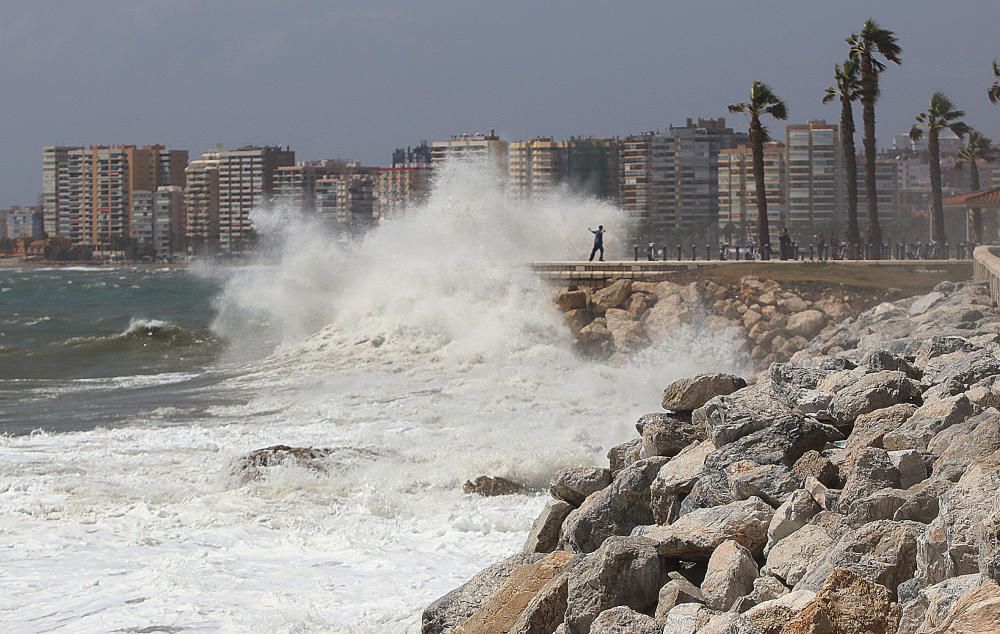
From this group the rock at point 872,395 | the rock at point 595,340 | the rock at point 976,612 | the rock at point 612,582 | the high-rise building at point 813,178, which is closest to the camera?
the rock at point 976,612

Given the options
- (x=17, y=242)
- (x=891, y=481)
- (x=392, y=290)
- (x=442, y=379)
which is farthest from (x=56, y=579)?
(x=17, y=242)

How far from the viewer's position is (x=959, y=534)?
4641 millimetres

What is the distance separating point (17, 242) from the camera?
579ft

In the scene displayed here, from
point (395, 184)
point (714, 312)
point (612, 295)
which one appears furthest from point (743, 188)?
point (714, 312)

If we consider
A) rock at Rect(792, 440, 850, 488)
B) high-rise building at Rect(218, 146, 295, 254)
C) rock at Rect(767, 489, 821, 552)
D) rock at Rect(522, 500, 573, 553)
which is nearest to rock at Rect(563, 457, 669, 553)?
rock at Rect(522, 500, 573, 553)

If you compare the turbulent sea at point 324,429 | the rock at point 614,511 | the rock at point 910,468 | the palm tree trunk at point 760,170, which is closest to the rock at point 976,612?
the rock at point 910,468

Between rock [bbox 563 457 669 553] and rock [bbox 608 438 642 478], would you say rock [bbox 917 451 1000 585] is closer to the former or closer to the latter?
rock [bbox 563 457 669 553]

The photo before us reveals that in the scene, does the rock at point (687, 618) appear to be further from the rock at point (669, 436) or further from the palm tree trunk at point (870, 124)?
the palm tree trunk at point (870, 124)

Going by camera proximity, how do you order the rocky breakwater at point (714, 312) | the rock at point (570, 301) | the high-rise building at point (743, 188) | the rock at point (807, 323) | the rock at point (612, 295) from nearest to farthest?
1. the rock at point (807, 323)
2. the rocky breakwater at point (714, 312)
3. the rock at point (612, 295)
4. the rock at point (570, 301)
5. the high-rise building at point (743, 188)

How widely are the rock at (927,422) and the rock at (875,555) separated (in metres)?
1.60

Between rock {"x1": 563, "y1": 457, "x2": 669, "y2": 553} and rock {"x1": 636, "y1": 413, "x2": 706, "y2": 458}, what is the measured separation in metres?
0.55

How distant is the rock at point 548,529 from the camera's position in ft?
25.0

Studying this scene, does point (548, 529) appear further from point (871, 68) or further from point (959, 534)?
point (871, 68)

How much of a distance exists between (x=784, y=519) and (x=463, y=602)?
69.8 inches
